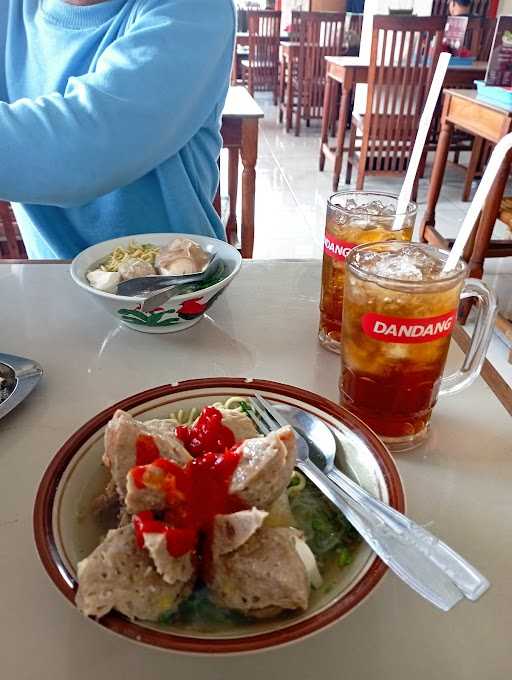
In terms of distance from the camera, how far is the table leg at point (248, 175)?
207 cm

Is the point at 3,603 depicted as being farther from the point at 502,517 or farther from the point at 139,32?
the point at 139,32

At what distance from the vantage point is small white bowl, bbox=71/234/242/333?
798 millimetres

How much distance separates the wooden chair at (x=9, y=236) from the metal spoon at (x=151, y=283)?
135cm

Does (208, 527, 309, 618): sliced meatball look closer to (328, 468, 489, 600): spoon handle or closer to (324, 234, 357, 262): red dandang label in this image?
(328, 468, 489, 600): spoon handle

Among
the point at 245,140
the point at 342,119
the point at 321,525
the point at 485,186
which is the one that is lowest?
the point at 342,119

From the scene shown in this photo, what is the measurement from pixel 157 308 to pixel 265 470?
409mm

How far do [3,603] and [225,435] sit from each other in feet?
0.78

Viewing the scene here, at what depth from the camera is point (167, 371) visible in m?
0.80

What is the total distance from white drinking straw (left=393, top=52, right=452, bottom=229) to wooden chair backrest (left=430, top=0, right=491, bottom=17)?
6.42 meters

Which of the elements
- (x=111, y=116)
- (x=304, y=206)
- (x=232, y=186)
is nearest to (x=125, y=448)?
(x=111, y=116)

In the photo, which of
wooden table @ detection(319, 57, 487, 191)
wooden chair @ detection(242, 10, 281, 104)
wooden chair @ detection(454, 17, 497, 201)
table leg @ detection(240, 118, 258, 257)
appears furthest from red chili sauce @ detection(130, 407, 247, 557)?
wooden chair @ detection(242, 10, 281, 104)

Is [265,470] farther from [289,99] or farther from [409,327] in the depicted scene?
[289,99]

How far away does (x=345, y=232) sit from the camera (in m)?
0.78

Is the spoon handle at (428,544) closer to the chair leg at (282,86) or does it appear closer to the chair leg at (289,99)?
the chair leg at (289,99)
